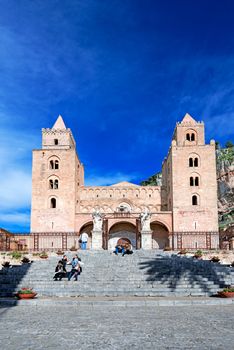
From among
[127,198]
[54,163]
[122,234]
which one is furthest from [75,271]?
[127,198]

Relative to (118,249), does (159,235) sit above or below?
above

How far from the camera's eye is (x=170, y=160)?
→ 4441 centimetres

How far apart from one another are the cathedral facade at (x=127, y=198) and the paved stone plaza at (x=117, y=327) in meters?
27.5

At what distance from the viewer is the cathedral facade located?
41.1 metres

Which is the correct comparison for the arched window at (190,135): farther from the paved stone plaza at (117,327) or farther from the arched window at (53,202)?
the paved stone plaza at (117,327)

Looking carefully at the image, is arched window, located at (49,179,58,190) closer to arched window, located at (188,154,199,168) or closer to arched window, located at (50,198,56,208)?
arched window, located at (50,198,56,208)

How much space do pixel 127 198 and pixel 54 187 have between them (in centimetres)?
832

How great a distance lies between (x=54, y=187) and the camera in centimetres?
4334

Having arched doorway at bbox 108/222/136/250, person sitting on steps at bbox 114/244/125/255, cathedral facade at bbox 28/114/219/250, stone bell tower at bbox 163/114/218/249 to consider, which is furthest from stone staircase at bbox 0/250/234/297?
arched doorway at bbox 108/222/136/250

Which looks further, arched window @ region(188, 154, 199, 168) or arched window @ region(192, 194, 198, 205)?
arched window @ region(188, 154, 199, 168)

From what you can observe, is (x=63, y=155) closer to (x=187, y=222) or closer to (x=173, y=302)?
(x=187, y=222)

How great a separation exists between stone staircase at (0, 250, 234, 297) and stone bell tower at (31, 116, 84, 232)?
21.6 meters

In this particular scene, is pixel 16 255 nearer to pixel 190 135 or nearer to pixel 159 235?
pixel 159 235

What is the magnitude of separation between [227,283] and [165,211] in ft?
90.7
